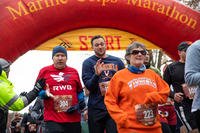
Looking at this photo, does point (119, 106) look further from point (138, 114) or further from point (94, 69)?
point (94, 69)

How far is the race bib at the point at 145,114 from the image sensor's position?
4488mm

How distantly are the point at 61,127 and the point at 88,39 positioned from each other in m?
3.09

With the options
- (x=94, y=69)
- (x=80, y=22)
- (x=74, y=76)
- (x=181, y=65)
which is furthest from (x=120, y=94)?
(x=80, y=22)

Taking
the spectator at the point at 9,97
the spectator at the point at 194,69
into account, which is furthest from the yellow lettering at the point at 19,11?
the spectator at the point at 194,69

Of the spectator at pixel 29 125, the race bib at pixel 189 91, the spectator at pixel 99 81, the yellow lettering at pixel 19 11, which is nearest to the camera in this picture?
the spectator at pixel 99 81

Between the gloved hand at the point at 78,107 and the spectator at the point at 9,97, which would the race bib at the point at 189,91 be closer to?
the gloved hand at the point at 78,107

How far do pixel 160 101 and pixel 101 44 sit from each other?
1602mm

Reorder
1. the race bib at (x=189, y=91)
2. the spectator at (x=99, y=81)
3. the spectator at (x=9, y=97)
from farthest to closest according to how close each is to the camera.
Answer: the race bib at (x=189, y=91)
the spectator at (x=99, y=81)
the spectator at (x=9, y=97)

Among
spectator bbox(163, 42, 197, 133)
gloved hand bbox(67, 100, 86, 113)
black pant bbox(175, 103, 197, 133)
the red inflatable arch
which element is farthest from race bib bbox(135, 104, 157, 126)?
the red inflatable arch

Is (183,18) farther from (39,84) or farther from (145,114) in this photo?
(145,114)

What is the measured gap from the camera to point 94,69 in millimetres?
5789

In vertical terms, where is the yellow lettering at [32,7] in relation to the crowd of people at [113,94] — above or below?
above

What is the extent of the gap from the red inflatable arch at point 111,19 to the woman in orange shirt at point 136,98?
12.6 ft

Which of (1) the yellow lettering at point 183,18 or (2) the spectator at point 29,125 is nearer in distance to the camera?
(1) the yellow lettering at point 183,18
